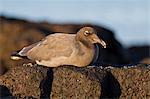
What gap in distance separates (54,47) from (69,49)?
0.41 metres

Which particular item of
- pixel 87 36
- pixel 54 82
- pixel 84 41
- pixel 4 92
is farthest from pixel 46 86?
pixel 87 36

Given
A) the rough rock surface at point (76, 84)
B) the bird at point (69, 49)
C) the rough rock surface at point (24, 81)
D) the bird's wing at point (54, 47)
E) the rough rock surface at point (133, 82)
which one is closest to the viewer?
the rough rock surface at point (76, 84)

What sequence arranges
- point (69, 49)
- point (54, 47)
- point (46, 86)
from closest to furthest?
1. point (46, 86)
2. point (69, 49)
3. point (54, 47)

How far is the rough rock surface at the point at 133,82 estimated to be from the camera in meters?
11.3

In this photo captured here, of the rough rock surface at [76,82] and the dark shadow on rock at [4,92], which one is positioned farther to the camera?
the dark shadow on rock at [4,92]

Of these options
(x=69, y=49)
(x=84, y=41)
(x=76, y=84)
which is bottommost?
(x=76, y=84)

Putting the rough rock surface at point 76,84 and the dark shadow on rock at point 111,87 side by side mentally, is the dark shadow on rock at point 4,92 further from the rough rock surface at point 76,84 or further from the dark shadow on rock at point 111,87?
the dark shadow on rock at point 111,87

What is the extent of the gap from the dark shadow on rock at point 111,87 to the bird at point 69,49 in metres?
0.80

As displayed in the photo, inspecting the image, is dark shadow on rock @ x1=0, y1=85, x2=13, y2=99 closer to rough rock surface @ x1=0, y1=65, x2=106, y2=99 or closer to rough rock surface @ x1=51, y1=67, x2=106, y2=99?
rough rock surface @ x1=0, y1=65, x2=106, y2=99

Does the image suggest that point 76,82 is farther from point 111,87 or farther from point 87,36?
point 87,36

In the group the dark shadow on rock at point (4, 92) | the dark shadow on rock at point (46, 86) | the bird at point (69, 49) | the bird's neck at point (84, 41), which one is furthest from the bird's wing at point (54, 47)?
the dark shadow on rock at point (4, 92)

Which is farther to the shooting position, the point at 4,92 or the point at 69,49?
the point at 69,49

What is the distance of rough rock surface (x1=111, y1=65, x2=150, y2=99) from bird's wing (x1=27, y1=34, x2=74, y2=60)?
1.20 m

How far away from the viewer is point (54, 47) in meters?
12.5
